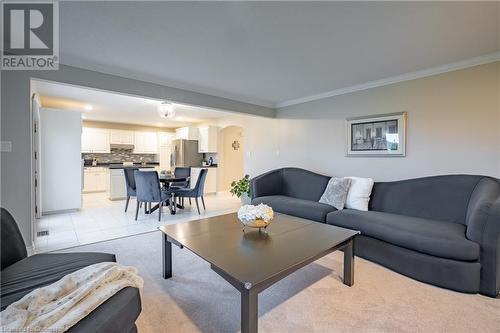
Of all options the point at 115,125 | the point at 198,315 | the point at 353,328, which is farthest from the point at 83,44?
the point at 115,125

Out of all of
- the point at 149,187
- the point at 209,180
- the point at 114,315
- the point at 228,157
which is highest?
the point at 228,157

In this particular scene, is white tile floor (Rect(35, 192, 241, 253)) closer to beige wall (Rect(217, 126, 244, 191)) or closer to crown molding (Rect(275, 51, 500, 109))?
Answer: beige wall (Rect(217, 126, 244, 191))

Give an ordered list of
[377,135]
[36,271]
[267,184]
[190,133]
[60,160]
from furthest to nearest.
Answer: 1. [190,133]
2. [60,160]
3. [267,184]
4. [377,135]
5. [36,271]

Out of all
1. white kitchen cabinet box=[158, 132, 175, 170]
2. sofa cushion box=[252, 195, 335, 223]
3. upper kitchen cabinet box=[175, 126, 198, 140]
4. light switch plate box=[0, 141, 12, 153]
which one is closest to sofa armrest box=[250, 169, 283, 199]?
sofa cushion box=[252, 195, 335, 223]

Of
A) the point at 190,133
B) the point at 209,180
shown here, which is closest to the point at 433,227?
the point at 209,180

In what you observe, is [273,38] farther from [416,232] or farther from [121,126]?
[121,126]

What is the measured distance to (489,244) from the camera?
6.35 ft

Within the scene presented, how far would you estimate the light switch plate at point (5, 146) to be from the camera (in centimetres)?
252

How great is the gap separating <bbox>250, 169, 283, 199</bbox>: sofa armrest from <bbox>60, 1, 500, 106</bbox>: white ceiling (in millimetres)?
1847

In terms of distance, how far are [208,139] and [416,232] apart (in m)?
5.80

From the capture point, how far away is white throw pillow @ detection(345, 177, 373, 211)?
3.23 metres

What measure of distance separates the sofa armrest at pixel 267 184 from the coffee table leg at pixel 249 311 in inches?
116

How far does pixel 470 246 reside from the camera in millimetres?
1975

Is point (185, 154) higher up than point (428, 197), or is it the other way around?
point (185, 154)
